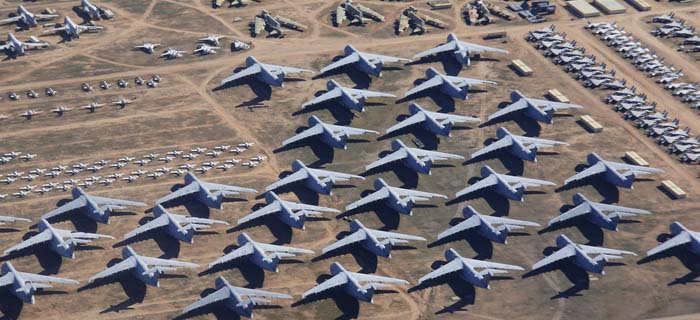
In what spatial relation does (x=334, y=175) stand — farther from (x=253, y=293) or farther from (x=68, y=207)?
(x=68, y=207)

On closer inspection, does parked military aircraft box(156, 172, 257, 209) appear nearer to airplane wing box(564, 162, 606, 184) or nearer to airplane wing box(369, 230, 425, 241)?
airplane wing box(369, 230, 425, 241)

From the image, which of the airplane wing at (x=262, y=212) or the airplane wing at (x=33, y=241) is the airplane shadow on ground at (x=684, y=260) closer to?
the airplane wing at (x=262, y=212)

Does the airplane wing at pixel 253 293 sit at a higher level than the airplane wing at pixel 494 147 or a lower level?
lower

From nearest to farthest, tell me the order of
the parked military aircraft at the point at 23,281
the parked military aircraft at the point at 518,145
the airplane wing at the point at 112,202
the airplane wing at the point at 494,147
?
1. the parked military aircraft at the point at 23,281
2. the airplane wing at the point at 112,202
3. the parked military aircraft at the point at 518,145
4. the airplane wing at the point at 494,147

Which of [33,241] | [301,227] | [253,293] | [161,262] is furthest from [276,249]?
[33,241]

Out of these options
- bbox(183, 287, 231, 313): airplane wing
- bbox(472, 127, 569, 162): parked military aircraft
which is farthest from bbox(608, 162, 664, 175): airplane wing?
bbox(183, 287, 231, 313): airplane wing

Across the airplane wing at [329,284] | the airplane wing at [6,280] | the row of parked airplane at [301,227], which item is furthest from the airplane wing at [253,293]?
the airplane wing at [6,280]
